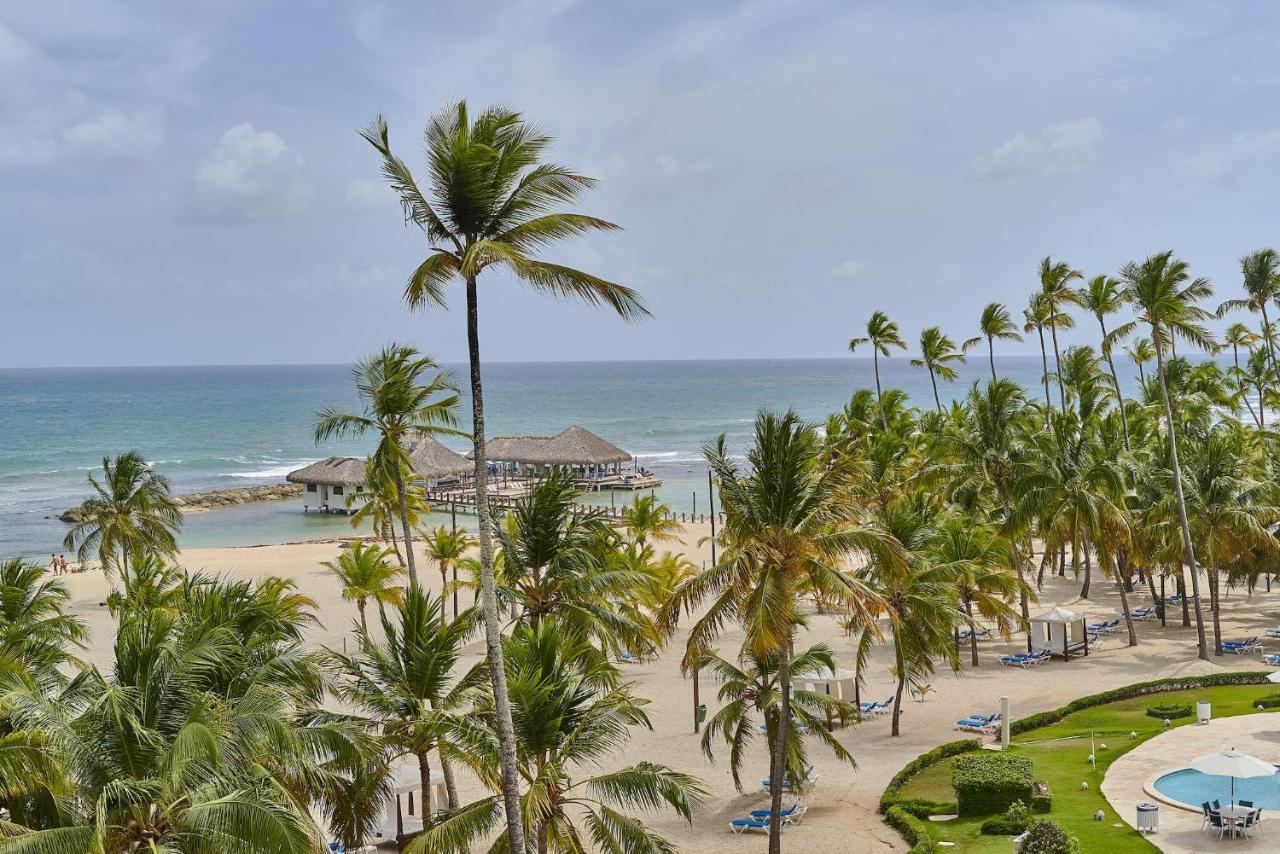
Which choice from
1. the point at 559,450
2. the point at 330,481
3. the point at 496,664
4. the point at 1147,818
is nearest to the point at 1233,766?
the point at 1147,818

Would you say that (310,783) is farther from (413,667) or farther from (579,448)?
(579,448)

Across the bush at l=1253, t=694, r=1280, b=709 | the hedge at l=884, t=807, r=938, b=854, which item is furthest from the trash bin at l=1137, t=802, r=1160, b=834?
the bush at l=1253, t=694, r=1280, b=709

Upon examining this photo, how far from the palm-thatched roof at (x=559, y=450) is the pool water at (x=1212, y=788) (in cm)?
5362

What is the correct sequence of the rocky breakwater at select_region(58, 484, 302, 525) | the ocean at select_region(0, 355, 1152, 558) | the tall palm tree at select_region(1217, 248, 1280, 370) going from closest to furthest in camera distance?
the tall palm tree at select_region(1217, 248, 1280, 370) → the ocean at select_region(0, 355, 1152, 558) → the rocky breakwater at select_region(58, 484, 302, 525)

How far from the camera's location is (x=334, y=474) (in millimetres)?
65938

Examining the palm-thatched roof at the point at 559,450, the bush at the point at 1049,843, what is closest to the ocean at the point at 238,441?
the palm-thatched roof at the point at 559,450

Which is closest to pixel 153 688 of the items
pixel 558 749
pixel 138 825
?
pixel 138 825

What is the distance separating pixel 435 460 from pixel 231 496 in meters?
16.8

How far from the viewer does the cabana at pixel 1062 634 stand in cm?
2916

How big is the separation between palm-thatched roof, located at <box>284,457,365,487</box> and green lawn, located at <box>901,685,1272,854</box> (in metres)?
48.3

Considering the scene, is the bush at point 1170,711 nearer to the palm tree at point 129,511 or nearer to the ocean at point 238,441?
the palm tree at point 129,511

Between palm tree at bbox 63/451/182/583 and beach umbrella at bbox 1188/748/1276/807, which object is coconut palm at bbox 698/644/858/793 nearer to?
beach umbrella at bbox 1188/748/1276/807

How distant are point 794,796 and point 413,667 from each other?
9310 mm

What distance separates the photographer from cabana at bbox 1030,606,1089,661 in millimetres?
29156
